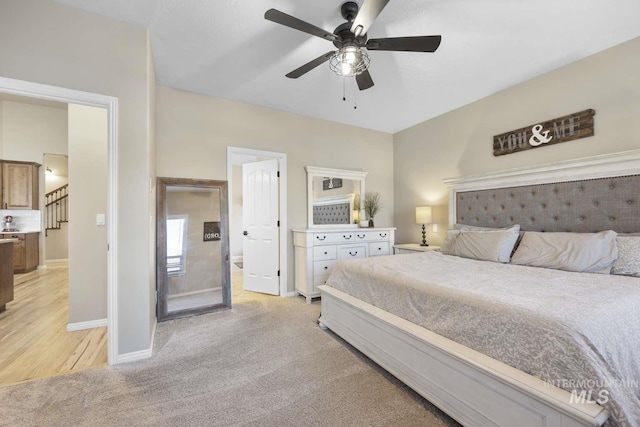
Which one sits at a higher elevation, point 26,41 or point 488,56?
point 488,56

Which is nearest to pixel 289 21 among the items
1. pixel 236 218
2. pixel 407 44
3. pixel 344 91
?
pixel 407 44

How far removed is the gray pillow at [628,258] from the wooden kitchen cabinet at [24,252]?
847 cm

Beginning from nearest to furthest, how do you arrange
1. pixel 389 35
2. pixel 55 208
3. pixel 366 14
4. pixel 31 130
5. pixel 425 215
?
pixel 366 14, pixel 389 35, pixel 425 215, pixel 31 130, pixel 55 208

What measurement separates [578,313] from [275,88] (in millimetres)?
3255

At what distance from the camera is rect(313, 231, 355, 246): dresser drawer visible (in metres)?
3.65

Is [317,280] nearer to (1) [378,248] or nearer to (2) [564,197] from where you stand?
(1) [378,248]

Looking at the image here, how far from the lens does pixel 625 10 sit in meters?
2.00

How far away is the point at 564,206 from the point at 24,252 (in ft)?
28.1

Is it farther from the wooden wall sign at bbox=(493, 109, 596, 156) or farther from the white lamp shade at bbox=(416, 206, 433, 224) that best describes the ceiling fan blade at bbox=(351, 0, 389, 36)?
the white lamp shade at bbox=(416, 206, 433, 224)

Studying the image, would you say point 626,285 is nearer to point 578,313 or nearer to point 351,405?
point 578,313

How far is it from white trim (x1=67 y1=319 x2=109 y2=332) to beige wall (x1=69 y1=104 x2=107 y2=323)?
3cm

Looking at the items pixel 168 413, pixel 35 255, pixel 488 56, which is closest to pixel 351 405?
pixel 168 413

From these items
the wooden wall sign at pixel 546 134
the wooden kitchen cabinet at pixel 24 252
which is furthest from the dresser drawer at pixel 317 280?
the wooden kitchen cabinet at pixel 24 252

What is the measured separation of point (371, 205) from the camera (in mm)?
4441
